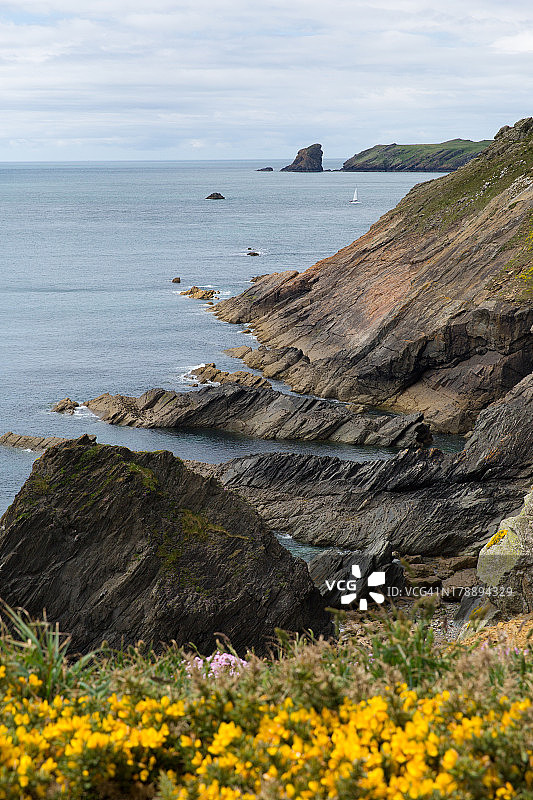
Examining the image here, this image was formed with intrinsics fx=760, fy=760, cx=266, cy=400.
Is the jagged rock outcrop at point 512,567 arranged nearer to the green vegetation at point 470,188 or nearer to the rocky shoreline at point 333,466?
the rocky shoreline at point 333,466

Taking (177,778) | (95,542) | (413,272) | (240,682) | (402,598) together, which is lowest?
(402,598)

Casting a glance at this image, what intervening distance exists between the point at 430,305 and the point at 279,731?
188 ft

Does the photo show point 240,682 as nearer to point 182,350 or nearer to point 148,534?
point 148,534

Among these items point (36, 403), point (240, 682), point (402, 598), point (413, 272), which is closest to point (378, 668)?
point (240, 682)

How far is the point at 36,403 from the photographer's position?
60.2 meters

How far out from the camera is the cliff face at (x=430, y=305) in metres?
54.5

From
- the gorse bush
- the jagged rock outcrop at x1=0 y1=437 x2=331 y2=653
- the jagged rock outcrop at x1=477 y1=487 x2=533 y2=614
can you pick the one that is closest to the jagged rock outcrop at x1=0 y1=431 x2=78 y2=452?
the jagged rock outcrop at x1=0 y1=437 x2=331 y2=653

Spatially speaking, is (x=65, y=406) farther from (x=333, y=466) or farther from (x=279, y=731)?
(x=279, y=731)

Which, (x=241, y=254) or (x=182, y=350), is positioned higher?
(x=241, y=254)

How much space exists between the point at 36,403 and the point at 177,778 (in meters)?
56.4

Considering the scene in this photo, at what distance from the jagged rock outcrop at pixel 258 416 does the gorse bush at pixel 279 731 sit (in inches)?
1658

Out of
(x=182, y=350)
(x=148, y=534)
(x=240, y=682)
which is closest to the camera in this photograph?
(x=240, y=682)

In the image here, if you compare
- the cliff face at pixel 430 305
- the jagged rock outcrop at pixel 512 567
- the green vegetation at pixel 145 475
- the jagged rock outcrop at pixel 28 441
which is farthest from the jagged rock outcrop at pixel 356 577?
the jagged rock outcrop at pixel 28 441

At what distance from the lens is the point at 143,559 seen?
2052cm
